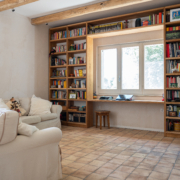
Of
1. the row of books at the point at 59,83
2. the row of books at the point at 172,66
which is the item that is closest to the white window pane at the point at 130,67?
the row of books at the point at 172,66

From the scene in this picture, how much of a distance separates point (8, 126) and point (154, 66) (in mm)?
4444

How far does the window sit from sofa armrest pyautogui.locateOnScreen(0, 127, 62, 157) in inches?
148

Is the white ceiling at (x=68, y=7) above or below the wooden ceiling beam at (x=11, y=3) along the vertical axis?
above

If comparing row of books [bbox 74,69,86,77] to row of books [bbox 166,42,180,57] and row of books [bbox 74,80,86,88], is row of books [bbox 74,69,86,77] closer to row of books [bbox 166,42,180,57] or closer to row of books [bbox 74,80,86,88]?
row of books [bbox 74,80,86,88]

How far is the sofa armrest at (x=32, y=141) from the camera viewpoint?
183cm

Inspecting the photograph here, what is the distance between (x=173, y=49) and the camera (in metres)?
4.67

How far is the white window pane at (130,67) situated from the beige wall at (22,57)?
254 centimetres

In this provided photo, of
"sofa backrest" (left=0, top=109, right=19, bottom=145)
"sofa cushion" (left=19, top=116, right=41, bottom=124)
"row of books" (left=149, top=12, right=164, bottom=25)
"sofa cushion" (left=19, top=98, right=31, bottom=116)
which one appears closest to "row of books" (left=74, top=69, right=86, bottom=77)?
"sofa cushion" (left=19, top=98, right=31, bottom=116)

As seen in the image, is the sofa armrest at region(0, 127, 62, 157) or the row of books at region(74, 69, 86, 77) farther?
the row of books at region(74, 69, 86, 77)

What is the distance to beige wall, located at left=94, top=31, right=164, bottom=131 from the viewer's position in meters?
5.25

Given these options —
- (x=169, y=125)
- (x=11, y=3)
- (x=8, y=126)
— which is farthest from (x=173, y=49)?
(x=8, y=126)

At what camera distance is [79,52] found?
6203 mm

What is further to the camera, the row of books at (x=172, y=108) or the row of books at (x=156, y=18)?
the row of books at (x=156, y=18)

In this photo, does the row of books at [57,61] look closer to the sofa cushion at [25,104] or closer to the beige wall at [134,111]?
the beige wall at [134,111]
